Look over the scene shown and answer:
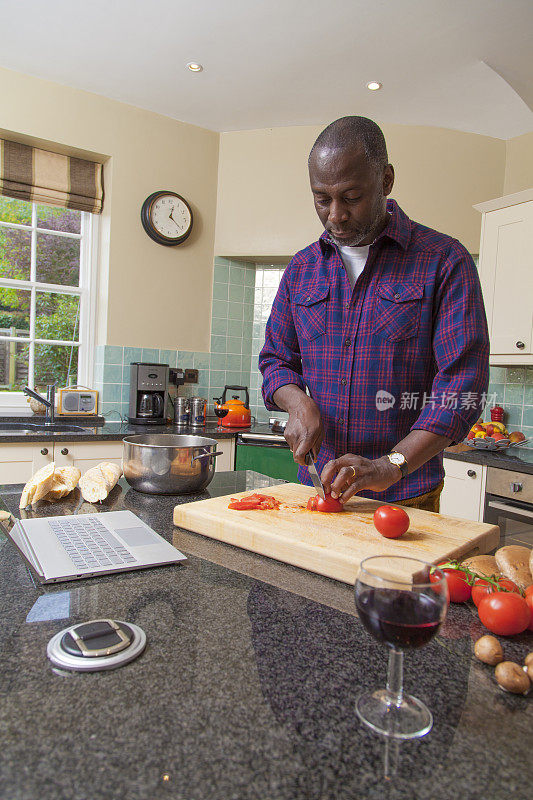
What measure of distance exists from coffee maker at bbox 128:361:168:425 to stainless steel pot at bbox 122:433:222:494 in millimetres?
2219

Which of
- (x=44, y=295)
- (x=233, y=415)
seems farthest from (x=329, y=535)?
(x=44, y=295)

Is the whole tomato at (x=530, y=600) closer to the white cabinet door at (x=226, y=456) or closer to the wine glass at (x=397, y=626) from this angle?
the wine glass at (x=397, y=626)

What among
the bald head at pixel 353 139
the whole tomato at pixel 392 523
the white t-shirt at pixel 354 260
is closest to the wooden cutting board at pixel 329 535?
the whole tomato at pixel 392 523

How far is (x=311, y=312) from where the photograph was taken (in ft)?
5.60

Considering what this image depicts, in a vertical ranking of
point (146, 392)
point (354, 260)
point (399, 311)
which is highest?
point (354, 260)

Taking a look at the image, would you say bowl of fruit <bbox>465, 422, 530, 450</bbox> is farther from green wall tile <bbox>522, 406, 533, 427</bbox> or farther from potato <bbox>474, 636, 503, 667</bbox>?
potato <bbox>474, 636, 503, 667</bbox>

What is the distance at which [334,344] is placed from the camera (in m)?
1.65

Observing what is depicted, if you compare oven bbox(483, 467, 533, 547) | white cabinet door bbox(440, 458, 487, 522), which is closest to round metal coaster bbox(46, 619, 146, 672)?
oven bbox(483, 467, 533, 547)

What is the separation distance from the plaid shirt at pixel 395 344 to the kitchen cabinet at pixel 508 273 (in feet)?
6.05

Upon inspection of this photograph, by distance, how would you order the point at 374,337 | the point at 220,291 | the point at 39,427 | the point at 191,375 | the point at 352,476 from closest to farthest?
the point at 352,476
the point at 374,337
the point at 39,427
the point at 191,375
the point at 220,291

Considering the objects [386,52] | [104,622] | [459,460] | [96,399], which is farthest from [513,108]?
[104,622]

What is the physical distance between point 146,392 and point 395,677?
10.7 ft

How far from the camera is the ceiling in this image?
2.67m

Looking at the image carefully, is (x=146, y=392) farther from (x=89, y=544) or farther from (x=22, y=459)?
(x=89, y=544)
